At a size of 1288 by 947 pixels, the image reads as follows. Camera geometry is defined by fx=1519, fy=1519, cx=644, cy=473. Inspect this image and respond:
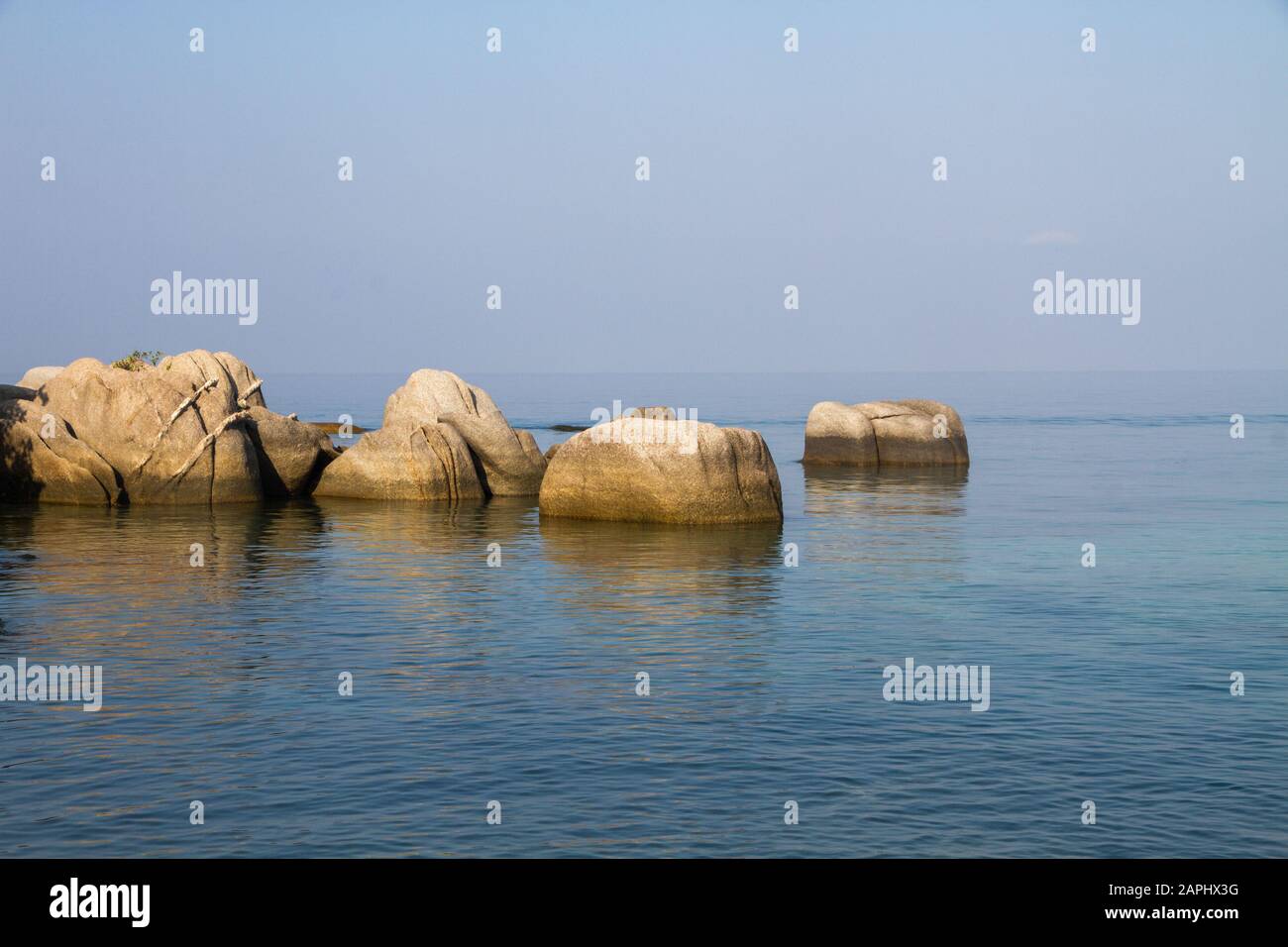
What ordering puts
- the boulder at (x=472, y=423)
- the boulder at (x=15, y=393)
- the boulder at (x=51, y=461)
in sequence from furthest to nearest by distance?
the boulder at (x=472, y=423)
the boulder at (x=15, y=393)
the boulder at (x=51, y=461)

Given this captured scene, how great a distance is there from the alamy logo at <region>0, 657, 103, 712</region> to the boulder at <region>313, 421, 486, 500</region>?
2020 cm

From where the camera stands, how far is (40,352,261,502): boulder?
34.7m

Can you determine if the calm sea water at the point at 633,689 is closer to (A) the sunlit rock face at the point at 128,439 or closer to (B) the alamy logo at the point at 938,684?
(B) the alamy logo at the point at 938,684

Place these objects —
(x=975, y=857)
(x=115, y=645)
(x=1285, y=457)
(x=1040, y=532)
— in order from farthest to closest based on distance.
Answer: (x=1285, y=457)
(x=1040, y=532)
(x=115, y=645)
(x=975, y=857)

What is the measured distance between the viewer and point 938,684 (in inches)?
656

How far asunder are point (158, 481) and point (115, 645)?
17.6 meters

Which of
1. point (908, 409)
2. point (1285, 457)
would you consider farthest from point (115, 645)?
point (1285, 457)

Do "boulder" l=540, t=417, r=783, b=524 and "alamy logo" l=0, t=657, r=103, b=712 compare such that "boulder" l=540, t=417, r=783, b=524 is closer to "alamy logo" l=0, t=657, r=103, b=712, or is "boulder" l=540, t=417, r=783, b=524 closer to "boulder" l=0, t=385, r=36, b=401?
"boulder" l=0, t=385, r=36, b=401

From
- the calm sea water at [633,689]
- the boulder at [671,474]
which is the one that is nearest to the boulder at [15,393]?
the calm sea water at [633,689]

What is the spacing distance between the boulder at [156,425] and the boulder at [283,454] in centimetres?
176

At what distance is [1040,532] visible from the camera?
105 ft
